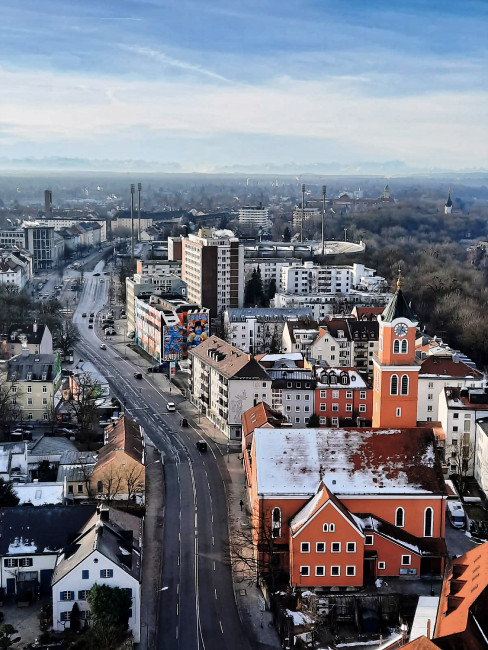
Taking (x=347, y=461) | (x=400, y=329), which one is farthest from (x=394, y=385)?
(x=347, y=461)

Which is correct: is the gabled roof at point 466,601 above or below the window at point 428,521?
above

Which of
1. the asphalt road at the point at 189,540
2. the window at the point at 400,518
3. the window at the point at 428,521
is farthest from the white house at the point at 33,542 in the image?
the window at the point at 428,521

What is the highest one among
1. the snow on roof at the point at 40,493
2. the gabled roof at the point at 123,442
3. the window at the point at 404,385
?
the window at the point at 404,385

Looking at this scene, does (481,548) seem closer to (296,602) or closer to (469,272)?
(296,602)

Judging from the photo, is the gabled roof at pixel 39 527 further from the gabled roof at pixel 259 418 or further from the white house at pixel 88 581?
the gabled roof at pixel 259 418

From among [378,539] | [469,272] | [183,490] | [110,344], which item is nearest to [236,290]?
[110,344]
